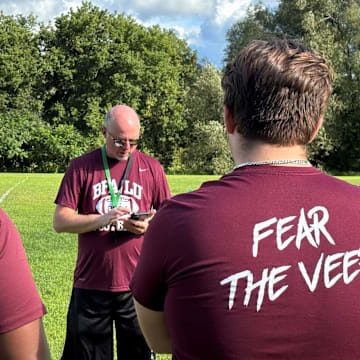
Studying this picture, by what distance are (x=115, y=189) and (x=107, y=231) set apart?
35 centimetres

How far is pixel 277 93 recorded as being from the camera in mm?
1548

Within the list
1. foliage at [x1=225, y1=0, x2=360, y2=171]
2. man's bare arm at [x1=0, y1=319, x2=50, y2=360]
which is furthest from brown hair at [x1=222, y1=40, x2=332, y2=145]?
foliage at [x1=225, y1=0, x2=360, y2=171]

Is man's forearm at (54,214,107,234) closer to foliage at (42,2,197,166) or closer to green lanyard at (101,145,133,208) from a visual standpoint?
green lanyard at (101,145,133,208)

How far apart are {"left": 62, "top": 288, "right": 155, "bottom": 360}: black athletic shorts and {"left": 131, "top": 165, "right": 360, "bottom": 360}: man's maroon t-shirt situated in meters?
2.43

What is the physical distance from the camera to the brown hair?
5.08 feet

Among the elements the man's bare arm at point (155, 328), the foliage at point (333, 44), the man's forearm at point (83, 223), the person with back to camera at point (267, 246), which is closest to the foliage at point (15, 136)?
the foliage at point (333, 44)

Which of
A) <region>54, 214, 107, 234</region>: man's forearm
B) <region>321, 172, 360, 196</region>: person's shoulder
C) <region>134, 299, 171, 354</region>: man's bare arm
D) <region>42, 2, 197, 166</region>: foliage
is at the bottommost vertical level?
<region>134, 299, 171, 354</region>: man's bare arm

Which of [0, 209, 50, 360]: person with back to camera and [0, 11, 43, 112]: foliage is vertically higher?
[0, 11, 43, 112]: foliage

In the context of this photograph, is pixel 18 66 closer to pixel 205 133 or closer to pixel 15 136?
pixel 15 136

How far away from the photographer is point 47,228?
12883 millimetres

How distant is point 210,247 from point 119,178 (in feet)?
8.30

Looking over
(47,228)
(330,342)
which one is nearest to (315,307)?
(330,342)

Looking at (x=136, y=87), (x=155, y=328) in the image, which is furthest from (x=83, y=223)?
(x=136, y=87)

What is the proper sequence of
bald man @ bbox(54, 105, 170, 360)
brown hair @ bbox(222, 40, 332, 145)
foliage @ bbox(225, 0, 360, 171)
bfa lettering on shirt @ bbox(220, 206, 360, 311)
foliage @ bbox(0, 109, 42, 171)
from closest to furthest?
bfa lettering on shirt @ bbox(220, 206, 360, 311) → brown hair @ bbox(222, 40, 332, 145) → bald man @ bbox(54, 105, 170, 360) → foliage @ bbox(225, 0, 360, 171) → foliage @ bbox(0, 109, 42, 171)
